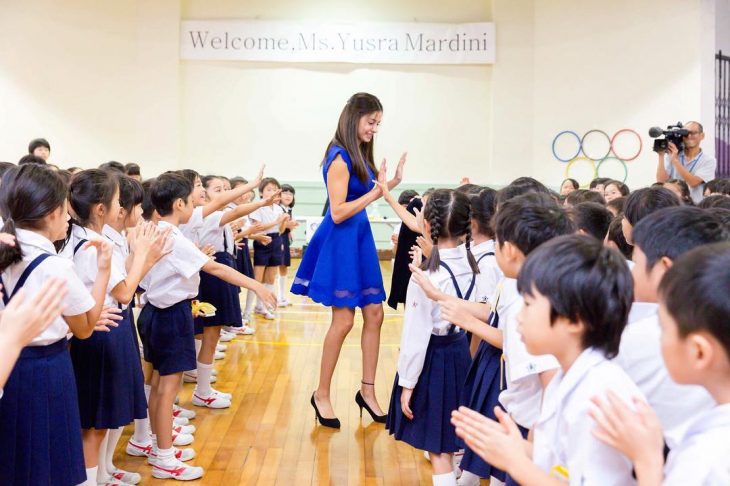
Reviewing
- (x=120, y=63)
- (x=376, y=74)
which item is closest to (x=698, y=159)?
(x=376, y=74)

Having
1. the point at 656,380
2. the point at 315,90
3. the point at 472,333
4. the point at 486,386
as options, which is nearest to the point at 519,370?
the point at 656,380

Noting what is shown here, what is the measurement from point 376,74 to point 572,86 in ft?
9.37

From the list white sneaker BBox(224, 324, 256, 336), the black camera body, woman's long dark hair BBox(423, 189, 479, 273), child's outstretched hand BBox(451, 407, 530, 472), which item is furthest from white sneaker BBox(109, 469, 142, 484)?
→ the black camera body

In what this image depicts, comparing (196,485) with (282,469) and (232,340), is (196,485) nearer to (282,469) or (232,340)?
(282,469)

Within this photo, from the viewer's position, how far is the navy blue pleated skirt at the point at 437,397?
2758mm

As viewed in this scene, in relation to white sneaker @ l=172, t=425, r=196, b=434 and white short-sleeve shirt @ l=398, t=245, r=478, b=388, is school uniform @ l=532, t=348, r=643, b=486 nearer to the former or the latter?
white short-sleeve shirt @ l=398, t=245, r=478, b=388

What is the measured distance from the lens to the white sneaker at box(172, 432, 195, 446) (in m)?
3.58

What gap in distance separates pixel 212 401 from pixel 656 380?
2983 mm

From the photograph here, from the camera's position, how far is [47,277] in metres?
2.11

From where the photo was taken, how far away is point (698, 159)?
5.68m

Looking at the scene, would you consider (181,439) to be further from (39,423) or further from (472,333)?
(472,333)

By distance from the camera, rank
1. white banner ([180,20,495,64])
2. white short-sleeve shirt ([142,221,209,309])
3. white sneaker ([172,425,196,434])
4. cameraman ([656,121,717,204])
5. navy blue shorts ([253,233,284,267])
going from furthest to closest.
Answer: white banner ([180,20,495,64]) < navy blue shorts ([253,233,284,267]) < cameraman ([656,121,717,204]) < white sneaker ([172,425,196,434]) < white short-sleeve shirt ([142,221,209,309])

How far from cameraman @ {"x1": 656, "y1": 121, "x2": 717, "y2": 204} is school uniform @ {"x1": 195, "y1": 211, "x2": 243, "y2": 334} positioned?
332 cm

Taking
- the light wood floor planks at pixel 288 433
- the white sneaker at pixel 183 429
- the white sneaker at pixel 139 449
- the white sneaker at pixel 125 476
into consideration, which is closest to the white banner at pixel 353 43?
the light wood floor planks at pixel 288 433
